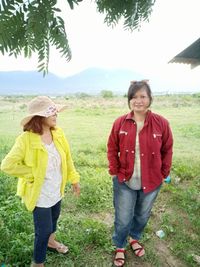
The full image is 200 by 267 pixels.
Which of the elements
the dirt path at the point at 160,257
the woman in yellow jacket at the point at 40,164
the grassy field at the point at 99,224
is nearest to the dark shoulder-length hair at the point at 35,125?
the woman in yellow jacket at the point at 40,164

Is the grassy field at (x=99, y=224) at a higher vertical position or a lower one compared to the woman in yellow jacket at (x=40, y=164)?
lower

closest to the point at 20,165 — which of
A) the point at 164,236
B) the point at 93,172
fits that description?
the point at 164,236

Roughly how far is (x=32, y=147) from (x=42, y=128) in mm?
205

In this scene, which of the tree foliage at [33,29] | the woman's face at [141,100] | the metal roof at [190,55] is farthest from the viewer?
the metal roof at [190,55]

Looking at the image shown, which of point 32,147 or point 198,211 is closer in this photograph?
point 32,147

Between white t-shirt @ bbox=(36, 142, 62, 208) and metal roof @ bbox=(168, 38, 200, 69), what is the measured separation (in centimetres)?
337

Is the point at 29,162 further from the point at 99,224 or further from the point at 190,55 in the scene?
the point at 190,55

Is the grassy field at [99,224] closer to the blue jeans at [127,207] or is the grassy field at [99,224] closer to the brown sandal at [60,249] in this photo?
the brown sandal at [60,249]

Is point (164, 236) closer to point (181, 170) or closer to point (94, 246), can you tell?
point (94, 246)

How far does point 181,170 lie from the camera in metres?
6.38

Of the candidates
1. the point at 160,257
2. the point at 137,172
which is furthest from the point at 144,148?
the point at 160,257

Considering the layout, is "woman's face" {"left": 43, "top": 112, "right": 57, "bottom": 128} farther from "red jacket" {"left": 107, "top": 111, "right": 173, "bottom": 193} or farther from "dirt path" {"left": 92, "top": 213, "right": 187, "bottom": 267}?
"dirt path" {"left": 92, "top": 213, "right": 187, "bottom": 267}

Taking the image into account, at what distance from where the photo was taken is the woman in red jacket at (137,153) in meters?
2.99

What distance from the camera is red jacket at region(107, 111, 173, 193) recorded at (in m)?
2.99
